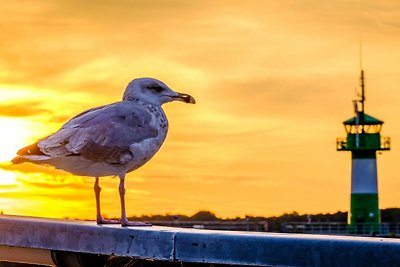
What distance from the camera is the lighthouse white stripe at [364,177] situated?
48.4 m

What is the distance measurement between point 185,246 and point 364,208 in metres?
45.3

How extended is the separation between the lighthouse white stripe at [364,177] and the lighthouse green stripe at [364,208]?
346 millimetres

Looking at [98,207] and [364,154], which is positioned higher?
[364,154]

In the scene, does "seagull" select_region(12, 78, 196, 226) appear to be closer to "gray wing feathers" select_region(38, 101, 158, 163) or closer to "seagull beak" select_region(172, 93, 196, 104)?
"gray wing feathers" select_region(38, 101, 158, 163)

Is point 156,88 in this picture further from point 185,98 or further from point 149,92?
point 185,98

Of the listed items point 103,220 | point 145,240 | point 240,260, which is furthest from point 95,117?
point 240,260

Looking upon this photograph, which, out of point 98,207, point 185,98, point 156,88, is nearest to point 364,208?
point 185,98

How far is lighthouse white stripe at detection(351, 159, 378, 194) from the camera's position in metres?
48.4

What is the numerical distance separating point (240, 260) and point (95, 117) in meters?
2.70

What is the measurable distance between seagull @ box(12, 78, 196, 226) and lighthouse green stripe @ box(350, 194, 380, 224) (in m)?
42.4

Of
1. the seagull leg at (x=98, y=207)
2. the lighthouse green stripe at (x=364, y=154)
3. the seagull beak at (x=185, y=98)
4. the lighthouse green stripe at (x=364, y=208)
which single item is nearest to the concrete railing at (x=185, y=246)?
the seagull leg at (x=98, y=207)

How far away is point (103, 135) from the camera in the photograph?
707 cm

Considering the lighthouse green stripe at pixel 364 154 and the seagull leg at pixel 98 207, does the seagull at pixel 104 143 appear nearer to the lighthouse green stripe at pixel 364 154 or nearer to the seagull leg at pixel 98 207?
the seagull leg at pixel 98 207

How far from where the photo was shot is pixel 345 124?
52594 millimetres
